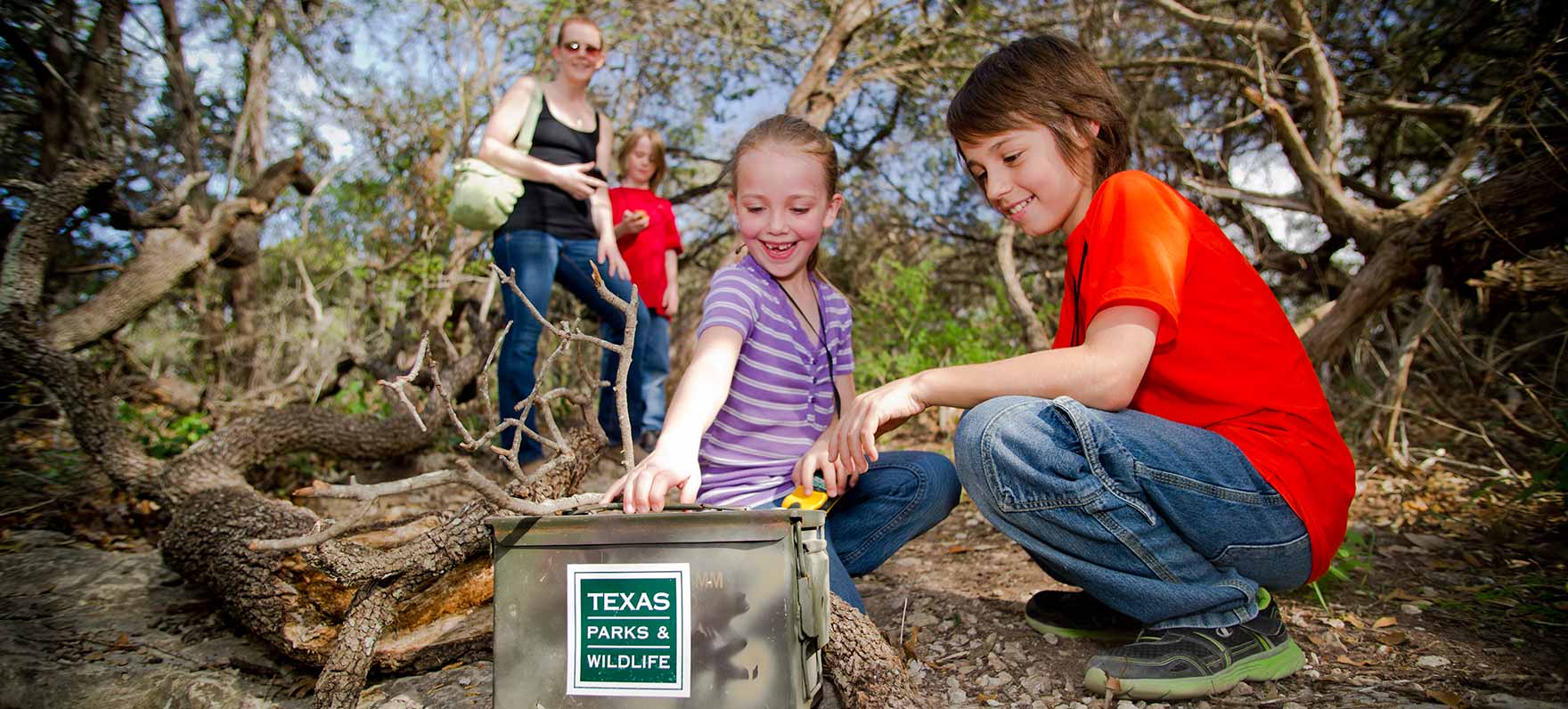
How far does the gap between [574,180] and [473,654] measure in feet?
6.91

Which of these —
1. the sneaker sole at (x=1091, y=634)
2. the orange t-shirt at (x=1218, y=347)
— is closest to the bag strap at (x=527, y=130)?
the orange t-shirt at (x=1218, y=347)

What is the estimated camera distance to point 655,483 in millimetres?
1491

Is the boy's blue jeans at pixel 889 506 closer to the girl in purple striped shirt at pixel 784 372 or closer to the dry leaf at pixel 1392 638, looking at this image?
the girl in purple striped shirt at pixel 784 372

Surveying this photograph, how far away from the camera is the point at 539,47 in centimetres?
631

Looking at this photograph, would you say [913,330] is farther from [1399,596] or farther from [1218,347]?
[1218,347]

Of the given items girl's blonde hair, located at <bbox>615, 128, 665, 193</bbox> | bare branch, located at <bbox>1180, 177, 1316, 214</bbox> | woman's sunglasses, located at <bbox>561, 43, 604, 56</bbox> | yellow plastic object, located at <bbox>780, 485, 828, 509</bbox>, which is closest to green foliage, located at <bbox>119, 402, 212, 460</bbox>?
girl's blonde hair, located at <bbox>615, 128, 665, 193</bbox>

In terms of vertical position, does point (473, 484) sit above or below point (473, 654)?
above

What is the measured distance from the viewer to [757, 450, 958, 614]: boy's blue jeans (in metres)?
2.12

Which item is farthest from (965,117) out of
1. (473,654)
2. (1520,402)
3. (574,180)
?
(1520,402)

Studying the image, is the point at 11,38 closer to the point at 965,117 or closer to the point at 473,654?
the point at 473,654

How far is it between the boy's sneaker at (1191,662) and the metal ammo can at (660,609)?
715mm

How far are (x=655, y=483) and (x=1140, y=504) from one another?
95 cm

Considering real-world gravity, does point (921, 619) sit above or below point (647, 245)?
below

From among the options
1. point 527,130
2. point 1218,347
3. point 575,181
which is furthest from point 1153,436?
point 527,130
